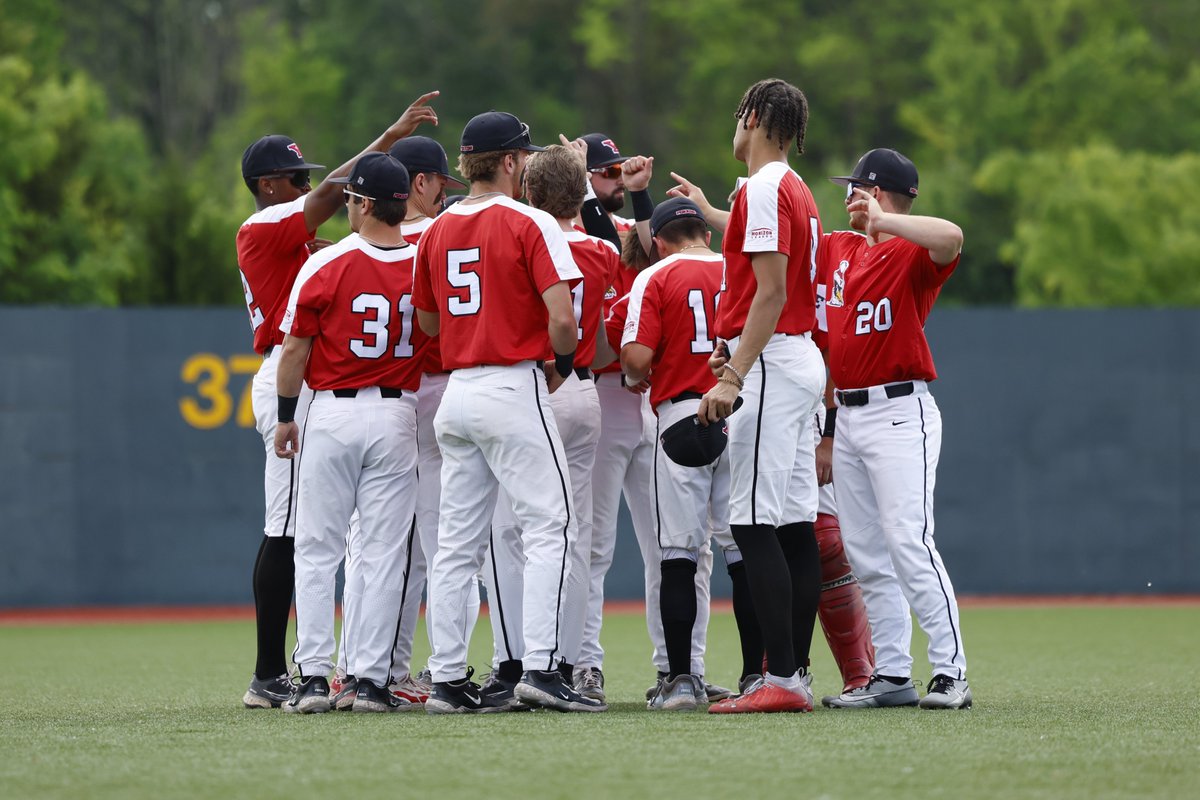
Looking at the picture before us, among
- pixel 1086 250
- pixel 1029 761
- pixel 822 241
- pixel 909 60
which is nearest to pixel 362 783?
pixel 1029 761

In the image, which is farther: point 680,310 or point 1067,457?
point 1067,457

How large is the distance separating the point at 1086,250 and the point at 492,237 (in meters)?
23.3

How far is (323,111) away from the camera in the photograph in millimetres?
42969

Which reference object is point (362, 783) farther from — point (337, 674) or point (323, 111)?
point (323, 111)

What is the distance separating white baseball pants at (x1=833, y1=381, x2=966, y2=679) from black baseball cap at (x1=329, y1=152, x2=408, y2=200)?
6.45 ft

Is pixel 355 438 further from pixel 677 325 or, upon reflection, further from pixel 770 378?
pixel 770 378

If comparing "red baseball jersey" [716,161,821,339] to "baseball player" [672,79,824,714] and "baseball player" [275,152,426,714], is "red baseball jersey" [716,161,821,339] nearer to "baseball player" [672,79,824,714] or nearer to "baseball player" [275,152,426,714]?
"baseball player" [672,79,824,714]

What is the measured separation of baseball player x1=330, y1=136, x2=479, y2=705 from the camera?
6.51 m

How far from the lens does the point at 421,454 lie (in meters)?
6.55

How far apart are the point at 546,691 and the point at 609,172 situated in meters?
2.43

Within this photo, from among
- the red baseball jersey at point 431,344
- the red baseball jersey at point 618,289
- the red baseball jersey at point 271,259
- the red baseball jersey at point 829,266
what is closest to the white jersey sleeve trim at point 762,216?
the red baseball jersey at point 829,266

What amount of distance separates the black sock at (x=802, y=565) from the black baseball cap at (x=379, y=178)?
199cm

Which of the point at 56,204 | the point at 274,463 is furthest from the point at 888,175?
the point at 56,204

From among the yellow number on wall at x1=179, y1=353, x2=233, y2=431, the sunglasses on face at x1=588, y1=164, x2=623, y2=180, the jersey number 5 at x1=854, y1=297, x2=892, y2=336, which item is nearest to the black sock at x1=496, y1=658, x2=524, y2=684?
the jersey number 5 at x1=854, y1=297, x2=892, y2=336
